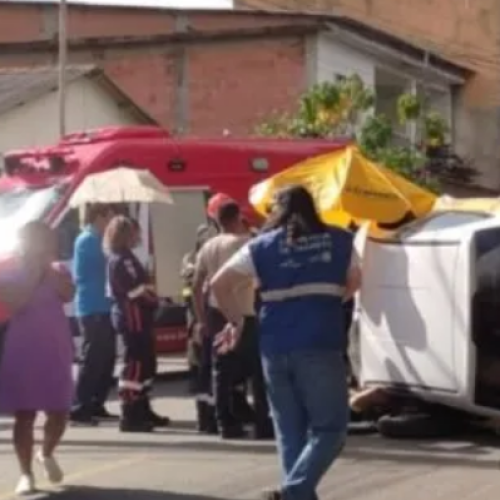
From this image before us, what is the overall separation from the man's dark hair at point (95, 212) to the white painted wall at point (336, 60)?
71.0 feet

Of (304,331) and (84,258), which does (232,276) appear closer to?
(304,331)

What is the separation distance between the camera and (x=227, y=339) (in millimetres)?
12898

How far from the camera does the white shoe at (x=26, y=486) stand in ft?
35.8

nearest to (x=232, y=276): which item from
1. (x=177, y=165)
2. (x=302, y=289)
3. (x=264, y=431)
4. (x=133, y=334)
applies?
(x=302, y=289)

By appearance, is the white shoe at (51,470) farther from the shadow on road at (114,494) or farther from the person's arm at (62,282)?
the person's arm at (62,282)

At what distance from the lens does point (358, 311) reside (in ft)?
45.0

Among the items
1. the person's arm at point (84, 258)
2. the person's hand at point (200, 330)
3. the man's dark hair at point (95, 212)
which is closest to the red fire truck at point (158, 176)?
the man's dark hair at point (95, 212)

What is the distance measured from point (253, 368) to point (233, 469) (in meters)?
1.34

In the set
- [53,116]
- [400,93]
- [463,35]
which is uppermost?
[463,35]

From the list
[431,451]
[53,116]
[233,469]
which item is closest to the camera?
[233,469]

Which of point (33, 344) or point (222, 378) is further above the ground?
point (33, 344)

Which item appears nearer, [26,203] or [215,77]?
[26,203]

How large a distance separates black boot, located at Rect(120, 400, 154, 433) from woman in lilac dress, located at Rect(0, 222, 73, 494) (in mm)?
2899

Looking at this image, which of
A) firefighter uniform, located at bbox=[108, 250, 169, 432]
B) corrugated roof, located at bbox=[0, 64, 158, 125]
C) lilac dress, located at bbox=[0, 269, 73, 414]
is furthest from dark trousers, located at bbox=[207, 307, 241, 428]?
corrugated roof, located at bbox=[0, 64, 158, 125]
